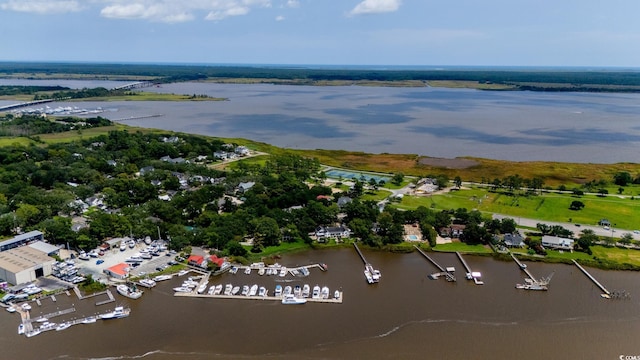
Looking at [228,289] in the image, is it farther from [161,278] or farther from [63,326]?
[63,326]

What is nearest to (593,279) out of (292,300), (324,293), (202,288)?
(324,293)

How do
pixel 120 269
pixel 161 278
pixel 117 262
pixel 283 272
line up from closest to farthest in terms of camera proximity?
1. pixel 161 278
2. pixel 120 269
3. pixel 283 272
4. pixel 117 262

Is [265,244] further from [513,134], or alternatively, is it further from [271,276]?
[513,134]

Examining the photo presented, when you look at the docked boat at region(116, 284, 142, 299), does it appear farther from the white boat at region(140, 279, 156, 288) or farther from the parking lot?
the parking lot

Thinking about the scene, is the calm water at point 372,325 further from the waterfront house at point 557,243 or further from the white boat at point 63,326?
the waterfront house at point 557,243

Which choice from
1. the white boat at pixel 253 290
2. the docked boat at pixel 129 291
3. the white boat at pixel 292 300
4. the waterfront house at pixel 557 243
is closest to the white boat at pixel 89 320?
the docked boat at pixel 129 291

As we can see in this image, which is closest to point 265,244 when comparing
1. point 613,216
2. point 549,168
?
point 613,216
